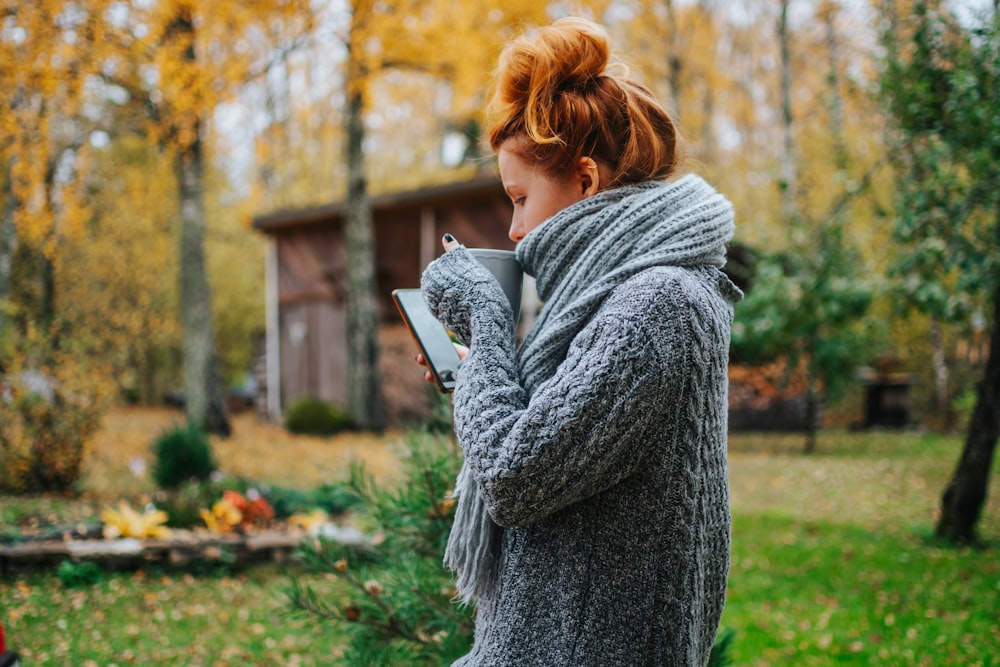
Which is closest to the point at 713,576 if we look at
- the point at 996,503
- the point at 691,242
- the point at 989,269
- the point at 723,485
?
the point at 723,485

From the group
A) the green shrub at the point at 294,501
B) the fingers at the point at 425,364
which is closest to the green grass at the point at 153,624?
the green shrub at the point at 294,501

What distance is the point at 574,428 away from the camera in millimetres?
1131

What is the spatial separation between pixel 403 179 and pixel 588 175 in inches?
955

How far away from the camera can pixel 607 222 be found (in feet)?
4.33

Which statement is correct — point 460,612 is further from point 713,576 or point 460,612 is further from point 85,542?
point 85,542

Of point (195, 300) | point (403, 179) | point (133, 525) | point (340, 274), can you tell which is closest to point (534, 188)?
point (133, 525)

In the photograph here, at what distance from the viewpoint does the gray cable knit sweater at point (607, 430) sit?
44.9 inches

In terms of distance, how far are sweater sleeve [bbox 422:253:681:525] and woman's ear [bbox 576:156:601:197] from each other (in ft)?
0.93

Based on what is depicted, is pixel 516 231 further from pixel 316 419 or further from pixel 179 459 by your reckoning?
pixel 316 419

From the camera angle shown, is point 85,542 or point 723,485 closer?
point 723,485

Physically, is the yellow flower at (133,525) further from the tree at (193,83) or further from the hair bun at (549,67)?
the hair bun at (549,67)

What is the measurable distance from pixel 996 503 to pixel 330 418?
9292mm

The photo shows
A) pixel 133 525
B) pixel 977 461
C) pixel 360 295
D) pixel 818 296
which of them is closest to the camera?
pixel 133 525

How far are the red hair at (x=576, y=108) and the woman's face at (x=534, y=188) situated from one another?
0.01 metres
